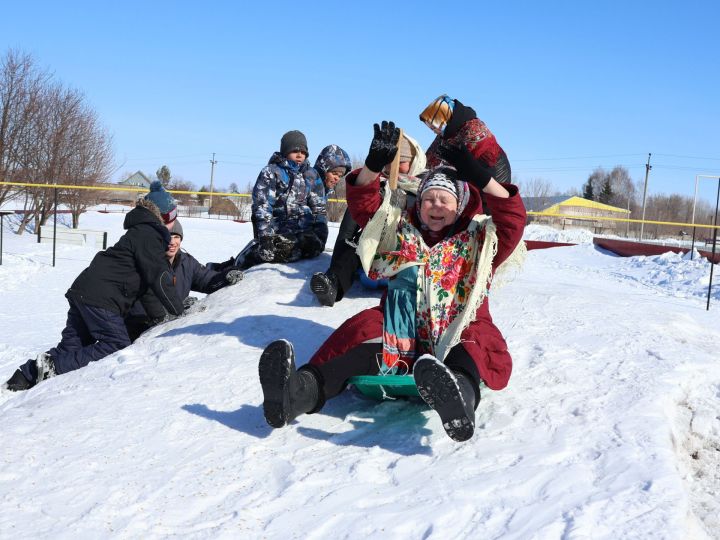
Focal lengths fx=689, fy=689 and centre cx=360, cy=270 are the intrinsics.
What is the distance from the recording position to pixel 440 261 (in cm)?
334

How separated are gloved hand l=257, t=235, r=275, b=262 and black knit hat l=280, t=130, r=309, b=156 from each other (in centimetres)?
91

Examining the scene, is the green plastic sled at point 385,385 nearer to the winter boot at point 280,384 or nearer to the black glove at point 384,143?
the winter boot at point 280,384

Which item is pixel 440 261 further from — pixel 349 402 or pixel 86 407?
pixel 86 407

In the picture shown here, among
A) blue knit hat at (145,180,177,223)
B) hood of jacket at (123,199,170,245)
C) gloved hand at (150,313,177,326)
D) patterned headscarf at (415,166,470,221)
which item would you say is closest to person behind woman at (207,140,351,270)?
blue knit hat at (145,180,177,223)

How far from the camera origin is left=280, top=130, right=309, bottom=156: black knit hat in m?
6.48

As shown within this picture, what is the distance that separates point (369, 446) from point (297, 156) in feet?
13.6

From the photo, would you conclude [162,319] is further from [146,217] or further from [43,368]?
[43,368]

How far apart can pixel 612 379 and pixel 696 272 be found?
11744 mm

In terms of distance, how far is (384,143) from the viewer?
3.03 m

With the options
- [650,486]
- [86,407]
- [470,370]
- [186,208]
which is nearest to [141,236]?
[86,407]

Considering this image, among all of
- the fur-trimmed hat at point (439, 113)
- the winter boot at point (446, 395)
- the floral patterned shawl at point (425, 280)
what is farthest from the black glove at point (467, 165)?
the fur-trimmed hat at point (439, 113)

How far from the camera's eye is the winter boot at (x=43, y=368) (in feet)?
14.9

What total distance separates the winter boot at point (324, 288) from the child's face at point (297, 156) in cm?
193

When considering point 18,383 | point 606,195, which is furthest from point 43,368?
point 606,195
